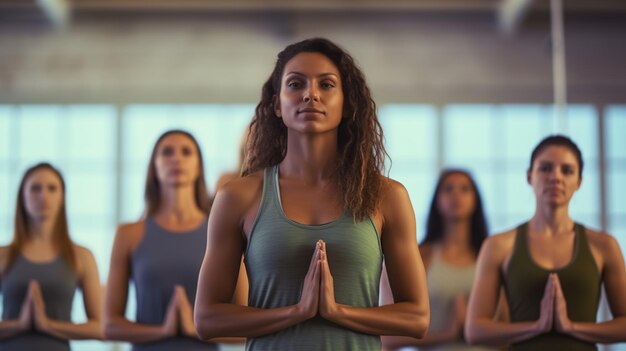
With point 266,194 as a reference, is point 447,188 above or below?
above

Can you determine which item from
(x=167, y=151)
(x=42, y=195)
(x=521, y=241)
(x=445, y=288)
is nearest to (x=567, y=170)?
(x=521, y=241)

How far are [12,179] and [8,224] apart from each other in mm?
439

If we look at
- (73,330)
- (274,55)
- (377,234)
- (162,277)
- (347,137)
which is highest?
(274,55)

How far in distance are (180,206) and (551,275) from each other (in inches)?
60.9

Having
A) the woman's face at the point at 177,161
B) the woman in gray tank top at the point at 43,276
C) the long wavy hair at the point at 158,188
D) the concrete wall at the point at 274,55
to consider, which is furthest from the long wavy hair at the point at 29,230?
the concrete wall at the point at 274,55

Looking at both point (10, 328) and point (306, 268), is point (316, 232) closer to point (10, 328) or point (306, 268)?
point (306, 268)

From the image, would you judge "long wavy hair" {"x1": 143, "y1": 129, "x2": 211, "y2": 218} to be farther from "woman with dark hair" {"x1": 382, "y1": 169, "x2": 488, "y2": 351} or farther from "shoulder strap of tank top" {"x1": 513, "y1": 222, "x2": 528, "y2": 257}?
Answer: "shoulder strap of tank top" {"x1": 513, "y1": 222, "x2": 528, "y2": 257}

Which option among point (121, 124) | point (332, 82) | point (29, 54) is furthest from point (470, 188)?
point (29, 54)

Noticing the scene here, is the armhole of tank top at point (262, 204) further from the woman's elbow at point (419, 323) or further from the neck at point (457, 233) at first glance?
the neck at point (457, 233)

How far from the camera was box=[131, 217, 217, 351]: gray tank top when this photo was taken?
3.98m

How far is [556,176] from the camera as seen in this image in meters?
3.69

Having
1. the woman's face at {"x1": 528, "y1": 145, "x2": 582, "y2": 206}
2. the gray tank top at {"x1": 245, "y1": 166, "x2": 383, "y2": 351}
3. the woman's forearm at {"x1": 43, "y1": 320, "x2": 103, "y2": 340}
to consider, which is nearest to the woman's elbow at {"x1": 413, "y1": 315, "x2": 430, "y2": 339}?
the gray tank top at {"x1": 245, "y1": 166, "x2": 383, "y2": 351}

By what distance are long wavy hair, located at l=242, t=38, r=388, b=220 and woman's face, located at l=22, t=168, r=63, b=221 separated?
7.39 ft

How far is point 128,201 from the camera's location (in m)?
9.77
